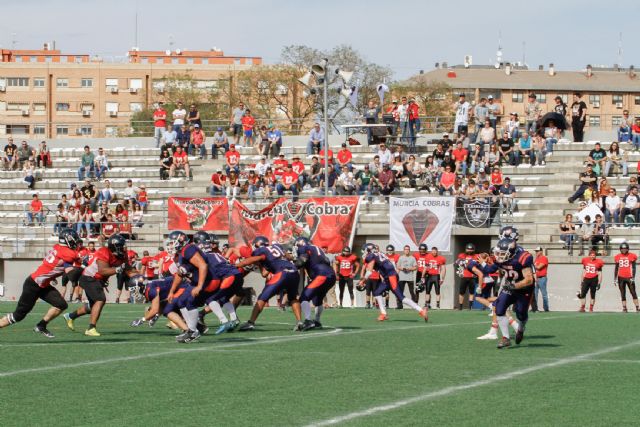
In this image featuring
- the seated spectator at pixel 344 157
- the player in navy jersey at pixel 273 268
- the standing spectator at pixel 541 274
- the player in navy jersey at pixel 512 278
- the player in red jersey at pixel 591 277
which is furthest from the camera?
the seated spectator at pixel 344 157

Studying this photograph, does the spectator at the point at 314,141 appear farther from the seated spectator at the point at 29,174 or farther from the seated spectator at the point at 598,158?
the seated spectator at the point at 29,174

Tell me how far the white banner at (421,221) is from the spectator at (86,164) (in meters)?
11.4

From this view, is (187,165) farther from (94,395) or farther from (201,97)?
(201,97)

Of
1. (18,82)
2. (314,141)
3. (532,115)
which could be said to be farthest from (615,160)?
(18,82)

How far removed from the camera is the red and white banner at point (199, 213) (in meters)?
32.3

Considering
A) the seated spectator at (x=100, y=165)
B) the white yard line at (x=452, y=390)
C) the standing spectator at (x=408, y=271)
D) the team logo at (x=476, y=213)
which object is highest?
the seated spectator at (x=100, y=165)

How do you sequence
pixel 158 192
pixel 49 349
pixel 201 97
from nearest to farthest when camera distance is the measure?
pixel 49 349, pixel 158 192, pixel 201 97

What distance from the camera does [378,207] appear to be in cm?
3209

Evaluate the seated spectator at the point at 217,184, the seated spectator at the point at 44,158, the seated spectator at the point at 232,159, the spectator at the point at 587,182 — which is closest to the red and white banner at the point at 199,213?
the seated spectator at the point at 217,184

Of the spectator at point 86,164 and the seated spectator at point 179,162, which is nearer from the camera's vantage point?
the seated spectator at point 179,162

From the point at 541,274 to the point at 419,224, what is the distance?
3901 millimetres

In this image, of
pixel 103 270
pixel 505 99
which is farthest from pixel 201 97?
pixel 103 270

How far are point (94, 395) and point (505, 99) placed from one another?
98.0 m

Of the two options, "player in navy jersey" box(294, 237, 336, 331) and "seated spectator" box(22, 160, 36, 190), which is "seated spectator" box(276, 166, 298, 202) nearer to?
"seated spectator" box(22, 160, 36, 190)
